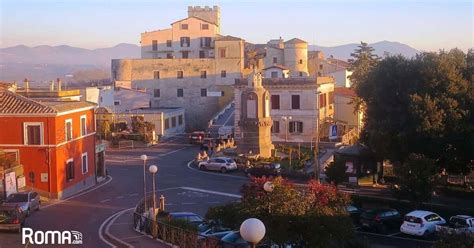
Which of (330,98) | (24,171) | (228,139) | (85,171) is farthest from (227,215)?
(330,98)

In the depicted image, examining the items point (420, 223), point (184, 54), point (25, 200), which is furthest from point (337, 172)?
point (184, 54)

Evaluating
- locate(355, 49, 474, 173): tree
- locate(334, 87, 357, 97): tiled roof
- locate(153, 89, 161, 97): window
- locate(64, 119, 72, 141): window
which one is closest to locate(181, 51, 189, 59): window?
locate(153, 89, 161, 97): window

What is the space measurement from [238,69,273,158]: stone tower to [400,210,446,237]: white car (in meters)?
21.8

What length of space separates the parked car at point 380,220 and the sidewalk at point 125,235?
34.1 ft

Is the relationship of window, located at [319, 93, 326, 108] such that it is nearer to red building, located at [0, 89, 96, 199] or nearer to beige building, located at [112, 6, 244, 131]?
beige building, located at [112, 6, 244, 131]

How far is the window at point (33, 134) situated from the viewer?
35.4 m

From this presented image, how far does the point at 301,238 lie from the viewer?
56.5 ft

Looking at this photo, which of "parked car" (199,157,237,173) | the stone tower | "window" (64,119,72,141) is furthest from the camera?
the stone tower

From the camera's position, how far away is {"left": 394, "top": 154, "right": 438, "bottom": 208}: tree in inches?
1276

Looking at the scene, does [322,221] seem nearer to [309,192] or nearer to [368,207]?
[309,192]

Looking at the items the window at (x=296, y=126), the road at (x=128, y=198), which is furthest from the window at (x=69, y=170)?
the window at (x=296, y=126)

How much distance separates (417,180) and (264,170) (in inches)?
526

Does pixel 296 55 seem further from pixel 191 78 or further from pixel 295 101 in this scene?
pixel 295 101

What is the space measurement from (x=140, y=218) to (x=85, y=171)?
1675cm
